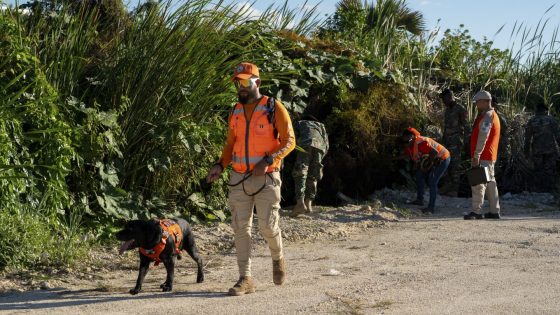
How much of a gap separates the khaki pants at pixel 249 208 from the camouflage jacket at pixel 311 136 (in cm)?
442

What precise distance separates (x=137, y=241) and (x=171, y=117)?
363cm

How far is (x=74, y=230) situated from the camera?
28.1 ft

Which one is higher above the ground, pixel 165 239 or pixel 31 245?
pixel 165 239

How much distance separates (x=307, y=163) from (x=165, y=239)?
189 inches

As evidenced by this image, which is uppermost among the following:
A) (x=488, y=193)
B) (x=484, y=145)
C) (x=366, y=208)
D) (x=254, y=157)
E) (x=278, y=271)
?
(x=484, y=145)

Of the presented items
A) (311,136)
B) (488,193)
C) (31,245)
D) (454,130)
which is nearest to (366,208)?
(311,136)

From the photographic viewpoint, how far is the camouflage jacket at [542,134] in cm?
1505

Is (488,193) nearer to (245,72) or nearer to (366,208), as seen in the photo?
(366,208)

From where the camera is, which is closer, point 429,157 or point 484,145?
point 484,145

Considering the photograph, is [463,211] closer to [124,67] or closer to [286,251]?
[286,251]

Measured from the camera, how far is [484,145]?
1170 centimetres

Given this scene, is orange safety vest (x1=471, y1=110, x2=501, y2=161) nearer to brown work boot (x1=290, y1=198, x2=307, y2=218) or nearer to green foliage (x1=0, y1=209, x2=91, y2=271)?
brown work boot (x1=290, y1=198, x2=307, y2=218)

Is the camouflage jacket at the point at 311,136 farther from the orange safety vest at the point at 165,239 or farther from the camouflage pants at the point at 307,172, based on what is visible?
the orange safety vest at the point at 165,239

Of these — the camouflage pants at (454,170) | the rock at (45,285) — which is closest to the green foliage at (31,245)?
the rock at (45,285)
